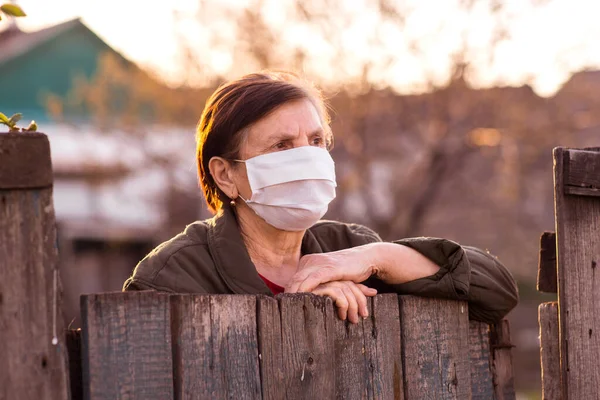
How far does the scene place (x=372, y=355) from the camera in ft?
9.73

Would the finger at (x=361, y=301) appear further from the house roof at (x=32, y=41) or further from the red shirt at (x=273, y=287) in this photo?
the house roof at (x=32, y=41)

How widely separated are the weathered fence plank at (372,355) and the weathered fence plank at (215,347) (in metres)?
0.32

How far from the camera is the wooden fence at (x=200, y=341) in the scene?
2.30m

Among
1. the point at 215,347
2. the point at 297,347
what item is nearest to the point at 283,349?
the point at 297,347

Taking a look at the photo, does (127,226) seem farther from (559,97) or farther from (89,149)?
(559,97)

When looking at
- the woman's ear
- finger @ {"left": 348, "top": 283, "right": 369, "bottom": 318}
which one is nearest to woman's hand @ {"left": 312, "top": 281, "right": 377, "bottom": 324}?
finger @ {"left": 348, "top": 283, "right": 369, "bottom": 318}

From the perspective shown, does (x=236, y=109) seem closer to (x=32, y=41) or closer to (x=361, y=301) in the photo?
(x=361, y=301)

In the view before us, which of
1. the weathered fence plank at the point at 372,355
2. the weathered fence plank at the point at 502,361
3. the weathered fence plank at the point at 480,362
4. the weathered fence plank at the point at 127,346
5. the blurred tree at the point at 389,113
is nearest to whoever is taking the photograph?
the weathered fence plank at the point at 127,346

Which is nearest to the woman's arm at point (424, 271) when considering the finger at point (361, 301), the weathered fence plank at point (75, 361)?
the finger at point (361, 301)

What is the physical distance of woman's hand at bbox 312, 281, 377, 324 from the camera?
289 cm

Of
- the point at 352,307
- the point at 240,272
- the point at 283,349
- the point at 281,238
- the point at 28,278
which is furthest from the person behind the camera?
the point at 281,238

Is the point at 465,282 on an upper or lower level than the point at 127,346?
upper

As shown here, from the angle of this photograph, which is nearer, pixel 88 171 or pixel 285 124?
pixel 285 124

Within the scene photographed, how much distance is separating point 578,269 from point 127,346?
158 cm
